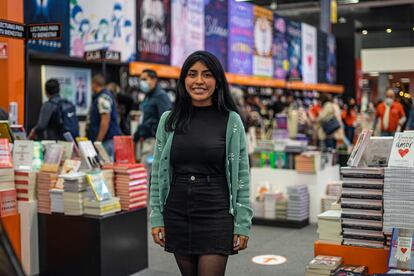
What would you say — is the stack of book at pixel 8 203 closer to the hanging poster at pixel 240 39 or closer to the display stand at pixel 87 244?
the display stand at pixel 87 244

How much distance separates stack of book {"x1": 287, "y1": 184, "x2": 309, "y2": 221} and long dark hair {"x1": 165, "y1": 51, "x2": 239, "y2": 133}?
396 centimetres

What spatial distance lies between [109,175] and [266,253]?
1.72 meters

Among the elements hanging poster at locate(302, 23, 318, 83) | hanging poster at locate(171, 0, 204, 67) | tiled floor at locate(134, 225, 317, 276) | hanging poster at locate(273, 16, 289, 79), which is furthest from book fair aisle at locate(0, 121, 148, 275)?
hanging poster at locate(302, 23, 318, 83)

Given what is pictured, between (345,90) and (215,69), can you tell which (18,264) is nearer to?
(215,69)

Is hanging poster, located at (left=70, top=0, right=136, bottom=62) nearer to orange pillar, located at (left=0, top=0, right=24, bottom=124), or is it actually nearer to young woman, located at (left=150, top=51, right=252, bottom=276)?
orange pillar, located at (left=0, top=0, right=24, bottom=124)

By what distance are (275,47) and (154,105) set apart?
8.99 m

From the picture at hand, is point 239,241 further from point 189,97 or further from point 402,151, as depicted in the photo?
point 402,151

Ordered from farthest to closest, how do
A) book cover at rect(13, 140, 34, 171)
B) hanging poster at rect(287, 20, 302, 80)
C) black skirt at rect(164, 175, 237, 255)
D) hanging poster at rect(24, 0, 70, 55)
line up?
hanging poster at rect(287, 20, 302, 80), hanging poster at rect(24, 0, 70, 55), book cover at rect(13, 140, 34, 171), black skirt at rect(164, 175, 237, 255)

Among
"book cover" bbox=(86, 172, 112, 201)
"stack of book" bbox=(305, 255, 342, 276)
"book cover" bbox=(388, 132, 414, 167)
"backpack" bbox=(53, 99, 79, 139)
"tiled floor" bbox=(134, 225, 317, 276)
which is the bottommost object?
"tiled floor" bbox=(134, 225, 317, 276)

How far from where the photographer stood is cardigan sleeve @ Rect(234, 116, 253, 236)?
8.25 feet

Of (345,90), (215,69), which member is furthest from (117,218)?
(345,90)

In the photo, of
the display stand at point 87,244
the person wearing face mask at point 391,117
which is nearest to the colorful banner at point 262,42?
the person wearing face mask at point 391,117

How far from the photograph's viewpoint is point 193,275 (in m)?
2.56

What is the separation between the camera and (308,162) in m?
6.79
